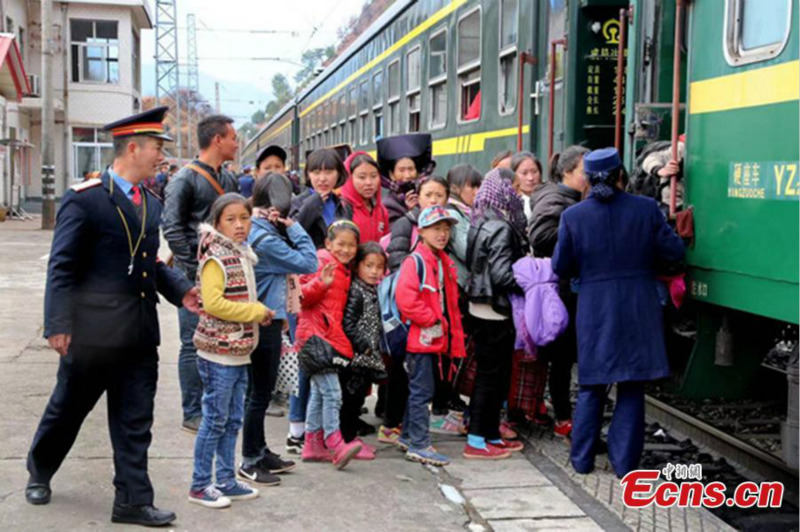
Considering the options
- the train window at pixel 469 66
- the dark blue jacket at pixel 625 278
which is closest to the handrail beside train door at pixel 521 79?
the train window at pixel 469 66

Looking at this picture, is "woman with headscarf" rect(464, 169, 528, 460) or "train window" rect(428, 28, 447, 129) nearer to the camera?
"woman with headscarf" rect(464, 169, 528, 460)

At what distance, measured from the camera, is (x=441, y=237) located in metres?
5.40

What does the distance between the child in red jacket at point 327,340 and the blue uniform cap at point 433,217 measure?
37 cm

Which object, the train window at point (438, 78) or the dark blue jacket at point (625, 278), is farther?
the train window at point (438, 78)

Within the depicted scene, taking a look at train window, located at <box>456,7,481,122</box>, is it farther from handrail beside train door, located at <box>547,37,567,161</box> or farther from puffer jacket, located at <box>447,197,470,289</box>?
puffer jacket, located at <box>447,197,470,289</box>

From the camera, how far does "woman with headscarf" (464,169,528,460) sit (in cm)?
551

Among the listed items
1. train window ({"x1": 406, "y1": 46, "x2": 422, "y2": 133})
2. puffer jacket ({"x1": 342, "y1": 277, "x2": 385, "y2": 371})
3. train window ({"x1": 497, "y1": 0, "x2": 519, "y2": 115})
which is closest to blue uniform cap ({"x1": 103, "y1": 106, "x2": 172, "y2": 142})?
puffer jacket ({"x1": 342, "y1": 277, "x2": 385, "y2": 371})

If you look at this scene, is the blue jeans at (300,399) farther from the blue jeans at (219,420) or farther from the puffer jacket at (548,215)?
the puffer jacket at (548,215)

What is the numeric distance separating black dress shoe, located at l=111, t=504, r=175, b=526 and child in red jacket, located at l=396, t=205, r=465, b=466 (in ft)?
5.16

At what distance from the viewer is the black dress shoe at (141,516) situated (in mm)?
4258

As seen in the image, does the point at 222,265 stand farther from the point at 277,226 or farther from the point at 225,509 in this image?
the point at 225,509

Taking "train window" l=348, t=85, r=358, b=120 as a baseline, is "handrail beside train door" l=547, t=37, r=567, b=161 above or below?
below

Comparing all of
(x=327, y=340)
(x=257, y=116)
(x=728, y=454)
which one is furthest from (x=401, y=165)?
(x=257, y=116)

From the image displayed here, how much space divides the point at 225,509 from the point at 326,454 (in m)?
0.95
